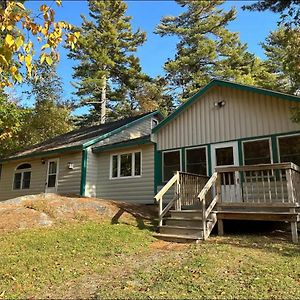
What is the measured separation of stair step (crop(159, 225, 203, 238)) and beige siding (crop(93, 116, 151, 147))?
7.58m

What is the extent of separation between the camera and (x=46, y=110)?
90.5ft

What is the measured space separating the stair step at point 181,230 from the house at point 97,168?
4057mm

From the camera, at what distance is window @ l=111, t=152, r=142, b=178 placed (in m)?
13.5

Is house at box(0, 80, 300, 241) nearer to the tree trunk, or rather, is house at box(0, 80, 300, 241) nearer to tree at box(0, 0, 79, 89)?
tree at box(0, 0, 79, 89)

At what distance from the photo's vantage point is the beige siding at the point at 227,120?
32.6ft

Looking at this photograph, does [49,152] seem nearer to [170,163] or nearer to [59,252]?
[170,163]

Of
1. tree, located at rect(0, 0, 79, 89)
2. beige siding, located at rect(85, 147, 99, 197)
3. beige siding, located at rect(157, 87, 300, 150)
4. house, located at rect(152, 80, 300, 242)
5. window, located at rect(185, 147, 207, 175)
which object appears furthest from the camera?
beige siding, located at rect(85, 147, 99, 197)

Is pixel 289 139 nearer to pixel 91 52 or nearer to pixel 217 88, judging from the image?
pixel 217 88

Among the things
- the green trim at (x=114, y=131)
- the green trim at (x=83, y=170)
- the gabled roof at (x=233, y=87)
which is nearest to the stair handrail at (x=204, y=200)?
the gabled roof at (x=233, y=87)

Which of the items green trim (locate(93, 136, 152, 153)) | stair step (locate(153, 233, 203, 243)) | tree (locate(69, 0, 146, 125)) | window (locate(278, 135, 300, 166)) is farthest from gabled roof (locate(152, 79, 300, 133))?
tree (locate(69, 0, 146, 125))

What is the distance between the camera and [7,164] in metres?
19.1

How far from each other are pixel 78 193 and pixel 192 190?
6262 millimetres

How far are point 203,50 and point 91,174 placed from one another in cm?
1751

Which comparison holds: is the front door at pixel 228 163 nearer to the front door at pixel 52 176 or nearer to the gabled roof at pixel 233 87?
the gabled roof at pixel 233 87
